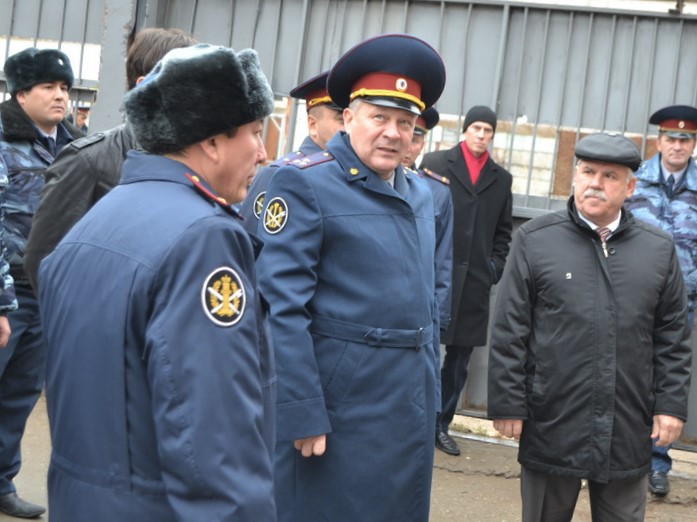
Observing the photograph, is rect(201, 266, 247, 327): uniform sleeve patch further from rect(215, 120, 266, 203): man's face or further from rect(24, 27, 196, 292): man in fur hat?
rect(24, 27, 196, 292): man in fur hat

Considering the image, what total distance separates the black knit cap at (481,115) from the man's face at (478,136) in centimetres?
2

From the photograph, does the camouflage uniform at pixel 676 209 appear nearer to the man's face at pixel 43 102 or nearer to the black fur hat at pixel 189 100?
the man's face at pixel 43 102

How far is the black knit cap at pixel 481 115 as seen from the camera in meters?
6.53

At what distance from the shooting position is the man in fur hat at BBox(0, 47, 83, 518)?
16.3 ft

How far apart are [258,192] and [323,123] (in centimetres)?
47

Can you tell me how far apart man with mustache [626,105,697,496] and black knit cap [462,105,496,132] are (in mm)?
943

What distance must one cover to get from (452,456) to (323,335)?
3467mm

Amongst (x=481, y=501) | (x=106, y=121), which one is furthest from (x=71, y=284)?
(x=106, y=121)

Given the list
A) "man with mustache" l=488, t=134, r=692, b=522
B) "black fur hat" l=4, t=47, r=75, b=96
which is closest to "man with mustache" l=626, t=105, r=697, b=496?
"man with mustache" l=488, t=134, r=692, b=522

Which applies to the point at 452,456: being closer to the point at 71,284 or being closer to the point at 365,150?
the point at 365,150

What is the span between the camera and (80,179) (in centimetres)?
366

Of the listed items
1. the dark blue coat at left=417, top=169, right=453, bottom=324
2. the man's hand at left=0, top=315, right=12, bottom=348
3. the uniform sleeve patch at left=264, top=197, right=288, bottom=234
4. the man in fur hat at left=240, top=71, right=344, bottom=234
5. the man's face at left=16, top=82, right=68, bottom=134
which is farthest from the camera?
the dark blue coat at left=417, top=169, right=453, bottom=324

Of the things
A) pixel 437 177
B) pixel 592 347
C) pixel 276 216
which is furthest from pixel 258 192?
pixel 437 177

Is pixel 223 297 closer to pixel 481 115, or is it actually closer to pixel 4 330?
pixel 4 330
